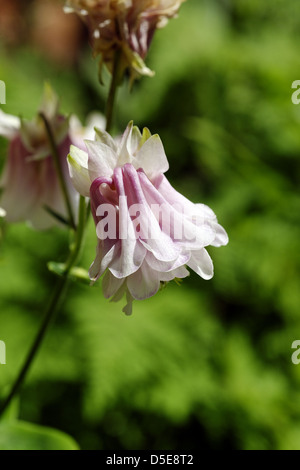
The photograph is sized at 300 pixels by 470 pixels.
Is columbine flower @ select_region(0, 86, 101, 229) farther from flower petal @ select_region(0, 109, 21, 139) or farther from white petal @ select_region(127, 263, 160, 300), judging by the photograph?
white petal @ select_region(127, 263, 160, 300)

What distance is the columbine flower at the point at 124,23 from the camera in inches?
26.0

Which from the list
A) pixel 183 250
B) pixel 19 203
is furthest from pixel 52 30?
pixel 183 250

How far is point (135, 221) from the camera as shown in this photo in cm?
53

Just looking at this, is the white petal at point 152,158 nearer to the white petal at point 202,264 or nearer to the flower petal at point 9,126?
the white petal at point 202,264

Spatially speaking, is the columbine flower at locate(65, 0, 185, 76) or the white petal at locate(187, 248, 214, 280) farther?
the columbine flower at locate(65, 0, 185, 76)

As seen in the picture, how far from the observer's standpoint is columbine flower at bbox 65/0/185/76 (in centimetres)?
66

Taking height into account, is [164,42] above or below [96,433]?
above

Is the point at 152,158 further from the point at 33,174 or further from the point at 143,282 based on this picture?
the point at 33,174

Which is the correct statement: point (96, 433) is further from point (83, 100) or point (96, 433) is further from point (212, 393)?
point (83, 100)

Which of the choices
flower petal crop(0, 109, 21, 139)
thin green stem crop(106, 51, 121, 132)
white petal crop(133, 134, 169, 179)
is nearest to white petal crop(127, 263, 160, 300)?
white petal crop(133, 134, 169, 179)

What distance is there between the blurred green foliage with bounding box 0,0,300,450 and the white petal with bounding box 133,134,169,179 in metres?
0.88

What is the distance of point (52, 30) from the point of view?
3.58 meters

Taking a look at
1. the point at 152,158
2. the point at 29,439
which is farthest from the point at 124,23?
the point at 29,439

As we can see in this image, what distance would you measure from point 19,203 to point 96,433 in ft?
3.07
